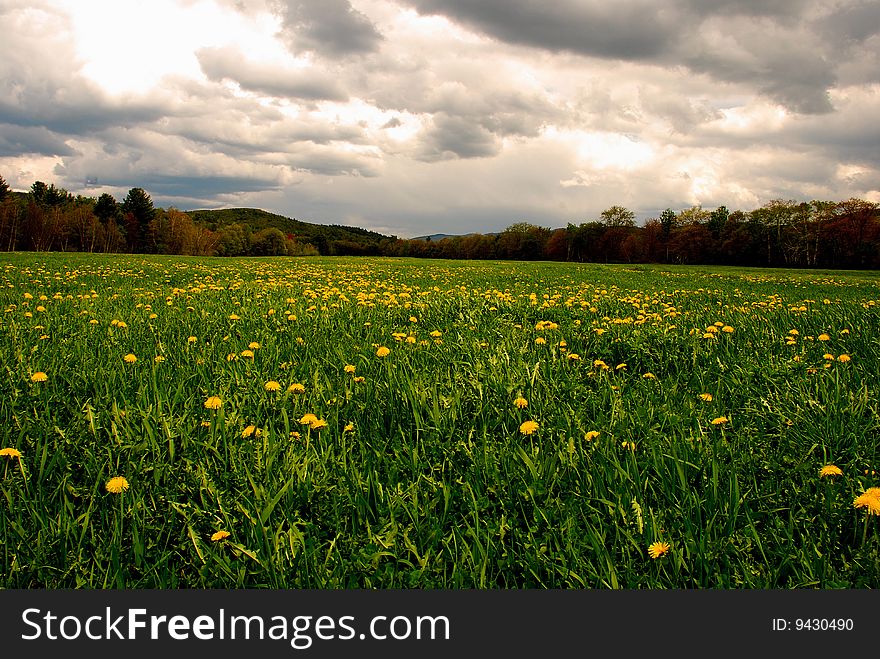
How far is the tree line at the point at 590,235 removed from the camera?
65.1 meters

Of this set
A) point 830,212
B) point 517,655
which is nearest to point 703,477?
point 517,655

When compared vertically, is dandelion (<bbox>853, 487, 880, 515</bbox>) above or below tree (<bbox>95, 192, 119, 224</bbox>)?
below

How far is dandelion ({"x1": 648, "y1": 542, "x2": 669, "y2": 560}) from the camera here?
1.75 meters

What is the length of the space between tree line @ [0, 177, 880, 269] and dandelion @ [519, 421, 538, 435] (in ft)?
251

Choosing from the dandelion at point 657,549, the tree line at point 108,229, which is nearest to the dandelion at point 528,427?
the dandelion at point 657,549

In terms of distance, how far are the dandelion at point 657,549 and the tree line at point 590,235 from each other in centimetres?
7710

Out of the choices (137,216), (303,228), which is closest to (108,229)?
(137,216)

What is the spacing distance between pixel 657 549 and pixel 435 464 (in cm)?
103

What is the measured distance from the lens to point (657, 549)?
1.76 m

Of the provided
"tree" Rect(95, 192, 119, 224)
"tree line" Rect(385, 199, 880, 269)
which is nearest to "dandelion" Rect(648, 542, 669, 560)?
"tree line" Rect(385, 199, 880, 269)

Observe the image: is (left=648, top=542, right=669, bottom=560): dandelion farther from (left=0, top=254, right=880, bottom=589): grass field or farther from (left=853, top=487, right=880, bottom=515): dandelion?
(left=853, top=487, right=880, bottom=515): dandelion

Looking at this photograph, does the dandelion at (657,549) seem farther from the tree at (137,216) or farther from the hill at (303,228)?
the hill at (303,228)

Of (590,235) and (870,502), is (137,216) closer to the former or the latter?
(590,235)

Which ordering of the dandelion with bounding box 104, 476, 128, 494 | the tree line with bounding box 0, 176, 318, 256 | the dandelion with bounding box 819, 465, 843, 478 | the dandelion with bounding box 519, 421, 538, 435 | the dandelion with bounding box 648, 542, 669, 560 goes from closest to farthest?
the dandelion with bounding box 648, 542, 669, 560 < the dandelion with bounding box 104, 476, 128, 494 < the dandelion with bounding box 819, 465, 843, 478 < the dandelion with bounding box 519, 421, 538, 435 < the tree line with bounding box 0, 176, 318, 256
